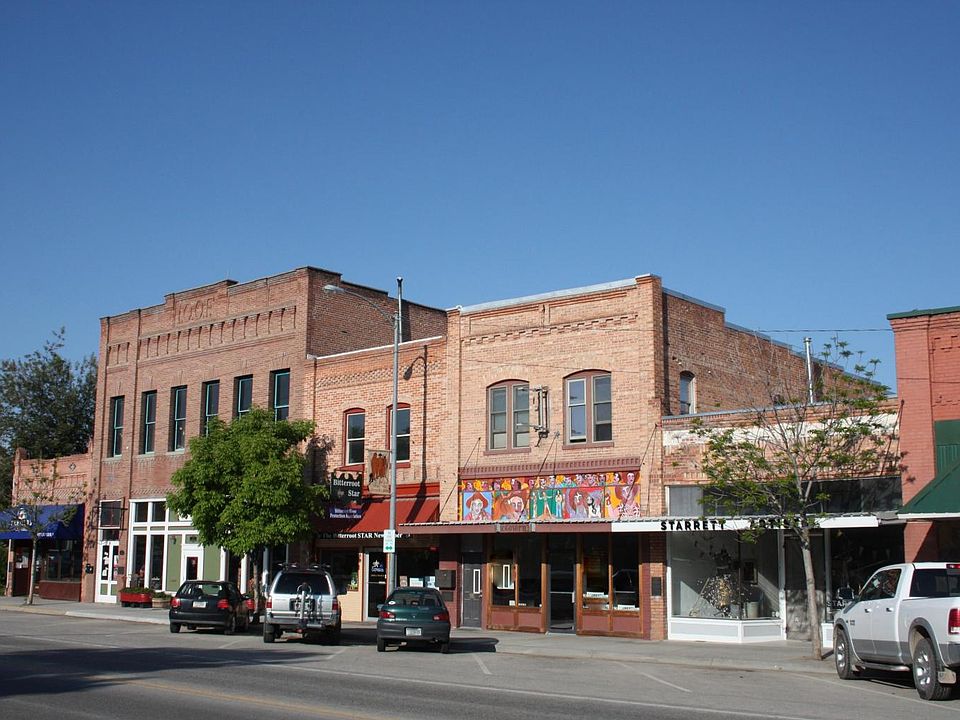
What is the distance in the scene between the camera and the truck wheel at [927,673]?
15422 mm

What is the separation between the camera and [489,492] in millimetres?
→ 29750

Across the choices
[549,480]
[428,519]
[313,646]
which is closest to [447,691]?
[313,646]

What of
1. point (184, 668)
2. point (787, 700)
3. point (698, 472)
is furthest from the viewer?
point (698, 472)

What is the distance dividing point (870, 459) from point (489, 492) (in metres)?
10.5

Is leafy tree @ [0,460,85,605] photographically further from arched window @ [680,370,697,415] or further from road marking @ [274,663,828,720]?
road marking @ [274,663,828,720]

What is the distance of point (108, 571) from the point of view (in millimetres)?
42375

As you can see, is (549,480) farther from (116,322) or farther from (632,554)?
(116,322)

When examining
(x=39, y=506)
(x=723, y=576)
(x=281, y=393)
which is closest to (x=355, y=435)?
(x=281, y=393)

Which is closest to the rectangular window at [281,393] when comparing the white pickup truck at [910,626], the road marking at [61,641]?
the road marking at [61,641]

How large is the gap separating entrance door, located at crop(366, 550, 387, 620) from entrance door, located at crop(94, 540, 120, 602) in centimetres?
Answer: 1370

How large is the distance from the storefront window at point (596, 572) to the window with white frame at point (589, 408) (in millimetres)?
2572

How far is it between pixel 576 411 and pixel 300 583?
847 cm

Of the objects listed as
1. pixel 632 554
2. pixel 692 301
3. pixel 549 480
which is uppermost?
pixel 692 301

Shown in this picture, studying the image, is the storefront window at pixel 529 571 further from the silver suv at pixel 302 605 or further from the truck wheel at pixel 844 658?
the truck wheel at pixel 844 658
